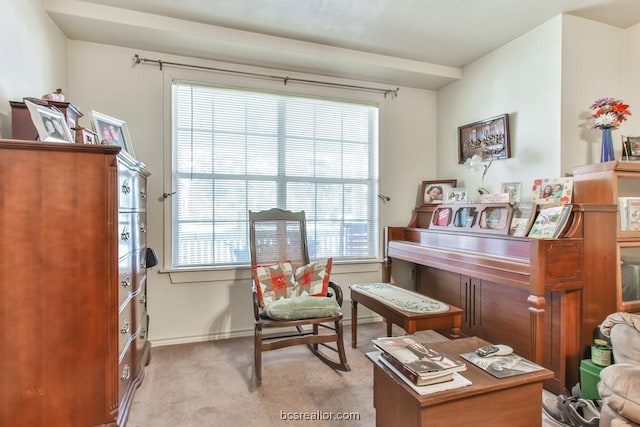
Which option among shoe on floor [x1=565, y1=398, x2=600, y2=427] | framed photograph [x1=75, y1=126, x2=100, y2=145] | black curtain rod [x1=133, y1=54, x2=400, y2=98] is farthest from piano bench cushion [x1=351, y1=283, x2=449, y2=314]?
framed photograph [x1=75, y1=126, x2=100, y2=145]

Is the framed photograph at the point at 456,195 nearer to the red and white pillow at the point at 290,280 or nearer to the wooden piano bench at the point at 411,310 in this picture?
the wooden piano bench at the point at 411,310

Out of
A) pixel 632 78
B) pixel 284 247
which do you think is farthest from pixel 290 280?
pixel 632 78

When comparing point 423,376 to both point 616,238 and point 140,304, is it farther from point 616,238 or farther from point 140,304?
point 140,304

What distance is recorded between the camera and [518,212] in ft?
8.05

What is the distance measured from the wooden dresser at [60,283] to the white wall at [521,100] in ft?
9.26

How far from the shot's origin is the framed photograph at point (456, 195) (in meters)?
3.22

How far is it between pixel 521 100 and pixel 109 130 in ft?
10.2

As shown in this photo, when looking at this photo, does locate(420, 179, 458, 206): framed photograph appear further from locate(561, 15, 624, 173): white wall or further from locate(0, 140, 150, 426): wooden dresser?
locate(0, 140, 150, 426): wooden dresser

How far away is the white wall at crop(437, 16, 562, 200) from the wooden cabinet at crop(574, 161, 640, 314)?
0.34m

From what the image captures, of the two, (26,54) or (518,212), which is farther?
(518,212)

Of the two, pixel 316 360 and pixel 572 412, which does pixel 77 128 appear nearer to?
pixel 316 360

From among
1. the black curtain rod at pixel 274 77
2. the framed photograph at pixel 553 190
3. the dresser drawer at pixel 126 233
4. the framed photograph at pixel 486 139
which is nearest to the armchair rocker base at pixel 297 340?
the dresser drawer at pixel 126 233

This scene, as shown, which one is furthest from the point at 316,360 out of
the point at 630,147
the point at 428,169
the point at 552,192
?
the point at 630,147

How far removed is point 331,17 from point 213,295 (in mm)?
2456
